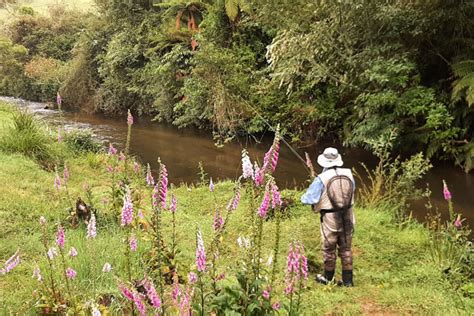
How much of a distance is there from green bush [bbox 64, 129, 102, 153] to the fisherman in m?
7.96

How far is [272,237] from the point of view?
20.9 ft

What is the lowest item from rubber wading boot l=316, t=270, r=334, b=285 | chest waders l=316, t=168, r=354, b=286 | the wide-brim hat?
rubber wading boot l=316, t=270, r=334, b=285

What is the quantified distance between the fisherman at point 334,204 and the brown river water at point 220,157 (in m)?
3.68

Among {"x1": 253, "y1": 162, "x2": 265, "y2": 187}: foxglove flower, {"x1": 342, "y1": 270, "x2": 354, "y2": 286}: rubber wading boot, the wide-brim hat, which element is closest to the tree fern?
the wide-brim hat

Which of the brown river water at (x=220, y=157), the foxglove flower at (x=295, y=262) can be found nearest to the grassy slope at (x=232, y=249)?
the foxglove flower at (x=295, y=262)

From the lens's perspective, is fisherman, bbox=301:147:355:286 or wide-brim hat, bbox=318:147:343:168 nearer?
fisherman, bbox=301:147:355:286

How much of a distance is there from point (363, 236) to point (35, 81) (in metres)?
25.9

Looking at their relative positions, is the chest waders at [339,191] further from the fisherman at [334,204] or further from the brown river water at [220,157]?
the brown river water at [220,157]

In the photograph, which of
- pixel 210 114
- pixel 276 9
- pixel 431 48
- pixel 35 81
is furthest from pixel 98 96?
pixel 431 48

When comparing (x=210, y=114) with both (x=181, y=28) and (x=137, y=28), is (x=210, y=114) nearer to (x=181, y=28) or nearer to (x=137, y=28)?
(x=181, y=28)

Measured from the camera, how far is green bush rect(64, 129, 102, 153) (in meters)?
11.6

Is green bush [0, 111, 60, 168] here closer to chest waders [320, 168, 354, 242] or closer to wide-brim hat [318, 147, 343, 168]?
wide-brim hat [318, 147, 343, 168]

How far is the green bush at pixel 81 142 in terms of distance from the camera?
37.9 feet

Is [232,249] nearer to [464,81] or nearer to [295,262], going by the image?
[295,262]
